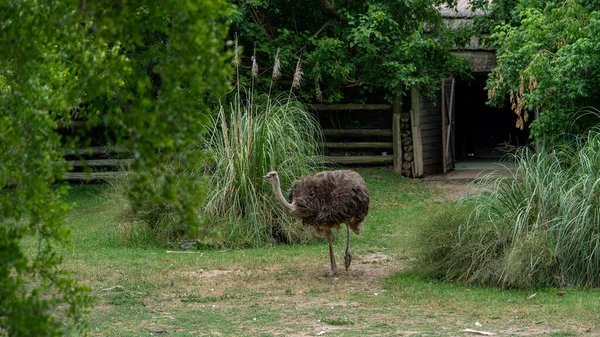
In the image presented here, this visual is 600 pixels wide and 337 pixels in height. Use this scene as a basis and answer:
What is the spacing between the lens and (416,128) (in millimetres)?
19094

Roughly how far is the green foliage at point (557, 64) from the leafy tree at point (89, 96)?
27.4ft

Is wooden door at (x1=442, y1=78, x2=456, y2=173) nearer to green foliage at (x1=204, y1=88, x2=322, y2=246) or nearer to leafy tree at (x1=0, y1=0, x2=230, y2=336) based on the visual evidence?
green foliage at (x1=204, y1=88, x2=322, y2=246)

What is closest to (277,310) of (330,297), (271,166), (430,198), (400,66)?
(330,297)

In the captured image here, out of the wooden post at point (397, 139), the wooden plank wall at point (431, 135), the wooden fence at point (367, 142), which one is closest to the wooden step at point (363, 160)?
the wooden fence at point (367, 142)

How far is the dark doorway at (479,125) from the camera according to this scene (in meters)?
23.8

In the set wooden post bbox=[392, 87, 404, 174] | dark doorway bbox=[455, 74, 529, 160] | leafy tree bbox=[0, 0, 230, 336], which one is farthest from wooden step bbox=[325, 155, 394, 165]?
leafy tree bbox=[0, 0, 230, 336]

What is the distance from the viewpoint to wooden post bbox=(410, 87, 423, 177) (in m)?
18.9

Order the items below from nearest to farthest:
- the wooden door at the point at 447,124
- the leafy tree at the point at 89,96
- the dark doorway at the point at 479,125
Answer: the leafy tree at the point at 89,96 → the wooden door at the point at 447,124 → the dark doorway at the point at 479,125

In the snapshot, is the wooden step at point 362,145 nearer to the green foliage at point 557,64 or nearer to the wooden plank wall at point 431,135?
the wooden plank wall at point 431,135

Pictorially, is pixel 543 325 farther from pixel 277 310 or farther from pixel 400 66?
pixel 400 66

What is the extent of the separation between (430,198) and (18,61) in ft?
41.4

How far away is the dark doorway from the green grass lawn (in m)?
11.2

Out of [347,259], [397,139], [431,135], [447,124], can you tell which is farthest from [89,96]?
[447,124]

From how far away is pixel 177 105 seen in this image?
12.8ft
